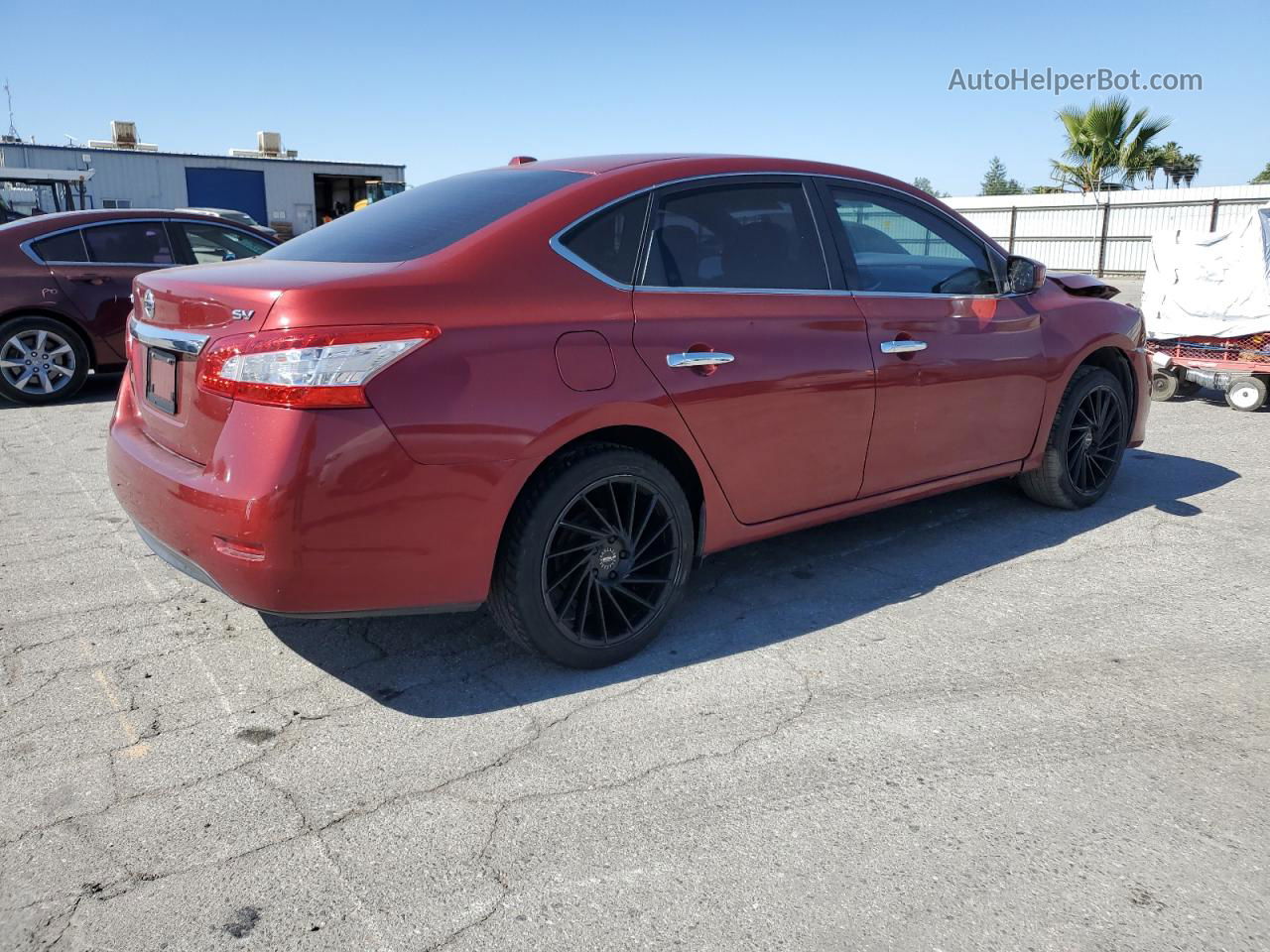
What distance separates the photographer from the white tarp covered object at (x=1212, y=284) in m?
8.35

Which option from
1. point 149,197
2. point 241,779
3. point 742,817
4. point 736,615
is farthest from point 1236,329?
point 149,197

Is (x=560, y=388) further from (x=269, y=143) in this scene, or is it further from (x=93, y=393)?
(x=269, y=143)

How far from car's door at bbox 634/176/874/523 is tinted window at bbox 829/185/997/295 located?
202mm

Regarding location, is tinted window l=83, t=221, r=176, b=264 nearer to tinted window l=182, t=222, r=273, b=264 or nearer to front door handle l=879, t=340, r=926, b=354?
tinted window l=182, t=222, r=273, b=264

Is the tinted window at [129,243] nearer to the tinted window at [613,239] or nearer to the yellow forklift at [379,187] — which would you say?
the tinted window at [613,239]

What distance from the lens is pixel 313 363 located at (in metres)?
2.72

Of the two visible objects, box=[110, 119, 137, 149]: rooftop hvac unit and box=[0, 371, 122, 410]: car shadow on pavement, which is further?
box=[110, 119, 137, 149]: rooftop hvac unit

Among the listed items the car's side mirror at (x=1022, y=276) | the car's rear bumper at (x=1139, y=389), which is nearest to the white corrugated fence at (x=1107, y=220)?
the car's rear bumper at (x=1139, y=389)

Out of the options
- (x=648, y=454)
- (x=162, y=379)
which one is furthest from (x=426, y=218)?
(x=648, y=454)

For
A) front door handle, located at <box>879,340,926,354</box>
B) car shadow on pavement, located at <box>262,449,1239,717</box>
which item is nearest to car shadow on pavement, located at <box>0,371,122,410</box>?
car shadow on pavement, located at <box>262,449,1239,717</box>

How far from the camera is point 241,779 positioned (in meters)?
2.74

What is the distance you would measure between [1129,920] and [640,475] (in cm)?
183

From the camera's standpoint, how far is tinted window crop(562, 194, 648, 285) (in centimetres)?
330

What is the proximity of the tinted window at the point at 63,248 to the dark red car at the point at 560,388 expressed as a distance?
544cm
